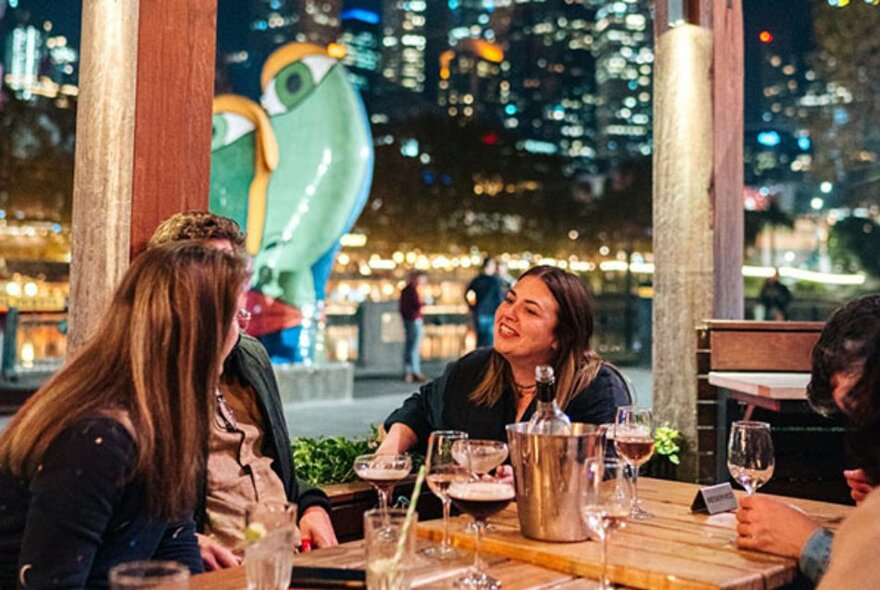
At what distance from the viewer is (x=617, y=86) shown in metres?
30.5

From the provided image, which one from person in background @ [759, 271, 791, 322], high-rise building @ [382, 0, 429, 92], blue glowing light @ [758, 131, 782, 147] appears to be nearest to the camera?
person in background @ [759, 271, 791, 322]

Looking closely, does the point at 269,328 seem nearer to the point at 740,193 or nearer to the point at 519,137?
Answer: the point at 740,193

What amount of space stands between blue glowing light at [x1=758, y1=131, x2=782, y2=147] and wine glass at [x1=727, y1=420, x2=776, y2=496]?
1747 cm

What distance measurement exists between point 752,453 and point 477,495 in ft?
2.53

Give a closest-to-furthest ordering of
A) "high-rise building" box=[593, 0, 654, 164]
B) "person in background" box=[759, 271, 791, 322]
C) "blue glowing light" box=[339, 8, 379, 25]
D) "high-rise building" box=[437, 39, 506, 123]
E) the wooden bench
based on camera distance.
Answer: the wooden bench
"person in background" box=[759, 271, 791, 322]
"blue glowing light" box=[339, 8, 379, 25]
"high-rise building" box=[593, 0, 654, 164]
"high-rise building" box=[437, 39, 506, 123]

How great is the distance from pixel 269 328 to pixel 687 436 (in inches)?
174

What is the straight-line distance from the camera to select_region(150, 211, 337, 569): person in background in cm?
237

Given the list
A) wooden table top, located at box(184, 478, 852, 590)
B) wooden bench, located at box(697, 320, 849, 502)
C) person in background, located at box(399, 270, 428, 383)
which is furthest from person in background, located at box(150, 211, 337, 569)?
person in background, located at box(399, 270, 428, 383)

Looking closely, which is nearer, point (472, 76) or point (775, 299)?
point (775, 299)

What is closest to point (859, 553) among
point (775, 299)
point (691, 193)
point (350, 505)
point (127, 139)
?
point (350, 505)

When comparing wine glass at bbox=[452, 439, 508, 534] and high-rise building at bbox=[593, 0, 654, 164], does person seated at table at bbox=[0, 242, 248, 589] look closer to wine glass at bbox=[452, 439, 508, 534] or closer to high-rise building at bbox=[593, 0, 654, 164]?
wine glass at bbox=[452, 439, 508, 534]

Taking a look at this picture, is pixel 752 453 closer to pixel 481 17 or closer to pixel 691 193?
pixel 691 193

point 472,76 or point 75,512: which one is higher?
point 472,76

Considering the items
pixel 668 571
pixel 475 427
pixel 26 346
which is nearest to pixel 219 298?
pixel 668 571
